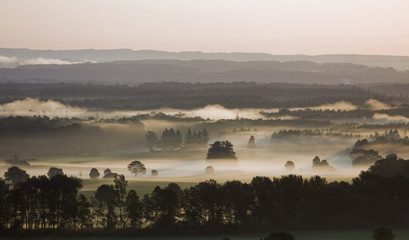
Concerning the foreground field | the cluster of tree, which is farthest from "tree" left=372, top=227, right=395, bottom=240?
the cluster of tree

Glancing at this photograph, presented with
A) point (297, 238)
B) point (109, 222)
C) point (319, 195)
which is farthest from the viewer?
point (319, 195)

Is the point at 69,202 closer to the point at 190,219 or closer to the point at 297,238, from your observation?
the point at 190,219

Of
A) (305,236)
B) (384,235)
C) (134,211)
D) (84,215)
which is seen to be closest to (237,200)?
(134,211)

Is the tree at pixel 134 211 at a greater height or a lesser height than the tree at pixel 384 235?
greater

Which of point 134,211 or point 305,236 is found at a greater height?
point 134,211

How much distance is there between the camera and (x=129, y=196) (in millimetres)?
191875

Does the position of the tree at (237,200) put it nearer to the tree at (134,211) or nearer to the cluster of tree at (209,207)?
the cluster of tree at (209,207)

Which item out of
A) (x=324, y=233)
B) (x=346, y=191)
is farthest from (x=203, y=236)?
(x=346, y=191)

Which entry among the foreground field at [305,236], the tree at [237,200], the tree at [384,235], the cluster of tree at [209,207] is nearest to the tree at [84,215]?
the cluster of tree at [209,207]

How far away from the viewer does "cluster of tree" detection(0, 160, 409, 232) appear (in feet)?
604

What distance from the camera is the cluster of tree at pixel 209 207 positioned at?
184125 millimetres

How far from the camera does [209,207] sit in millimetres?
189375

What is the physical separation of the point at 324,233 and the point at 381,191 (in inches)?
1009

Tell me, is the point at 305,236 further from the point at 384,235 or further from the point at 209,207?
the point at 209,207
